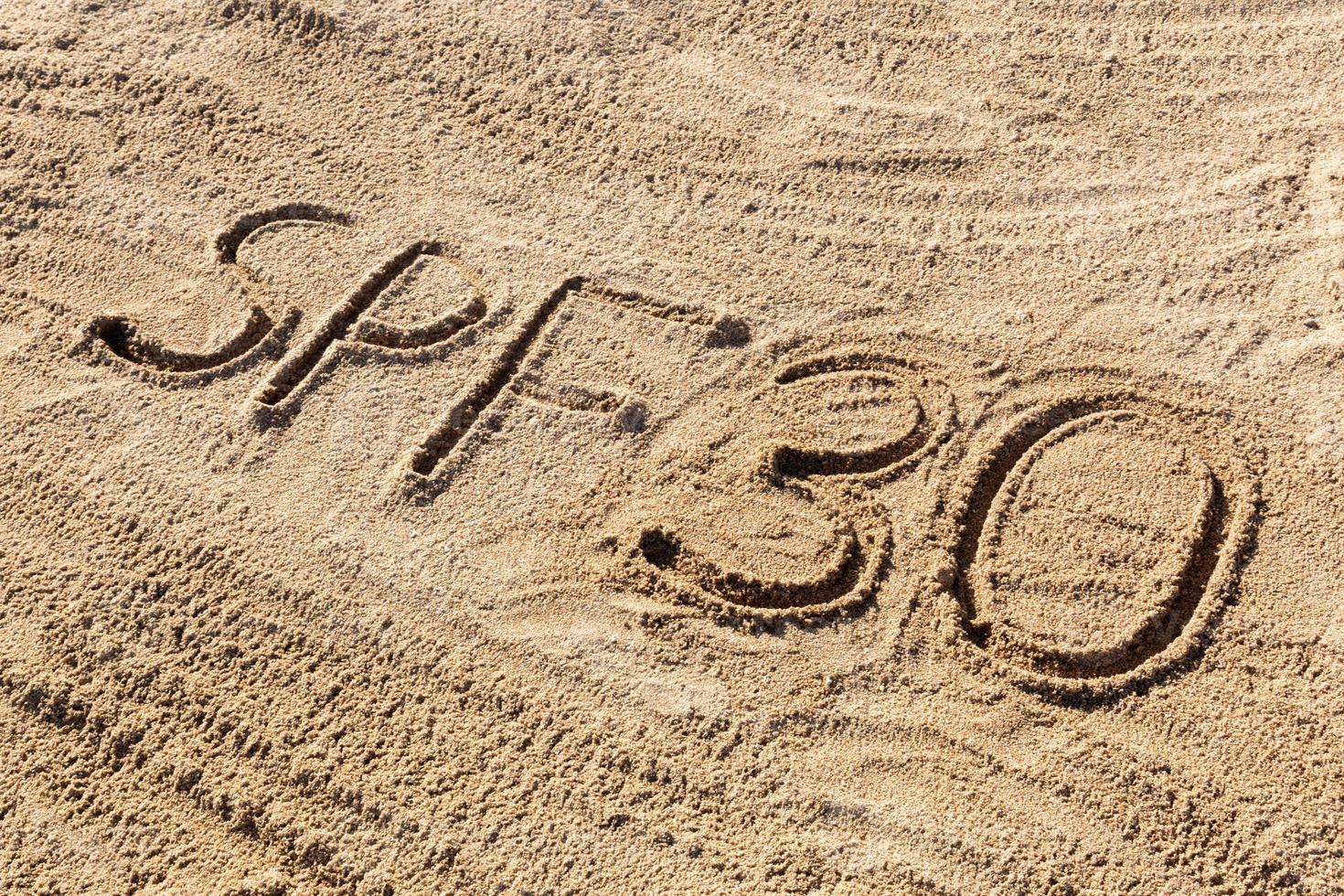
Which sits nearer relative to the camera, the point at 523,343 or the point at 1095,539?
the point at 1095,539

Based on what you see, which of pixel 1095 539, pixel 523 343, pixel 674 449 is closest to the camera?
pixel 1095 539

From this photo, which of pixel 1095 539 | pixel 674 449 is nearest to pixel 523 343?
pixel 674 449

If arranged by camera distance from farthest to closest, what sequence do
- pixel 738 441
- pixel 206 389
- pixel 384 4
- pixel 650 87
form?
1. pixel 384 4
2. pixel 650 87
3. pixel 206 389
4. pixel 738 441

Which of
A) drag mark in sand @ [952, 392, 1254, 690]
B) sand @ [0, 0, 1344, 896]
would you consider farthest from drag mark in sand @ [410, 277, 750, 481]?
drag mark in sand @ [952, 392, 1254, 690]

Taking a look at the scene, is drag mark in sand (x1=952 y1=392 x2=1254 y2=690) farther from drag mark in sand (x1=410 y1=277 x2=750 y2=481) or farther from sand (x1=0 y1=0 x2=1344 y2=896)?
drag mark in sand (x1=410 y1=277 x2=750 y2=481)

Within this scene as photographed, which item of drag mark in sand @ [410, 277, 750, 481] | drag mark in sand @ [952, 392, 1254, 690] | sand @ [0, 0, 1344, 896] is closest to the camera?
sand @ [0, 0, 1344, 896]

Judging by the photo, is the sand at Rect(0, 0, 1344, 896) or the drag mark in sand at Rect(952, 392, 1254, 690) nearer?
the sand at Rect(0, 0, 1344, 896)

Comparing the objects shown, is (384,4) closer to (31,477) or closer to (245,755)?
(31,477)

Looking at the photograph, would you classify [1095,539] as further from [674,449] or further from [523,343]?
[523,343]

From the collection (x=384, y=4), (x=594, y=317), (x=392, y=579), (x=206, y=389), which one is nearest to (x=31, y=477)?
(x=206, y=389)
